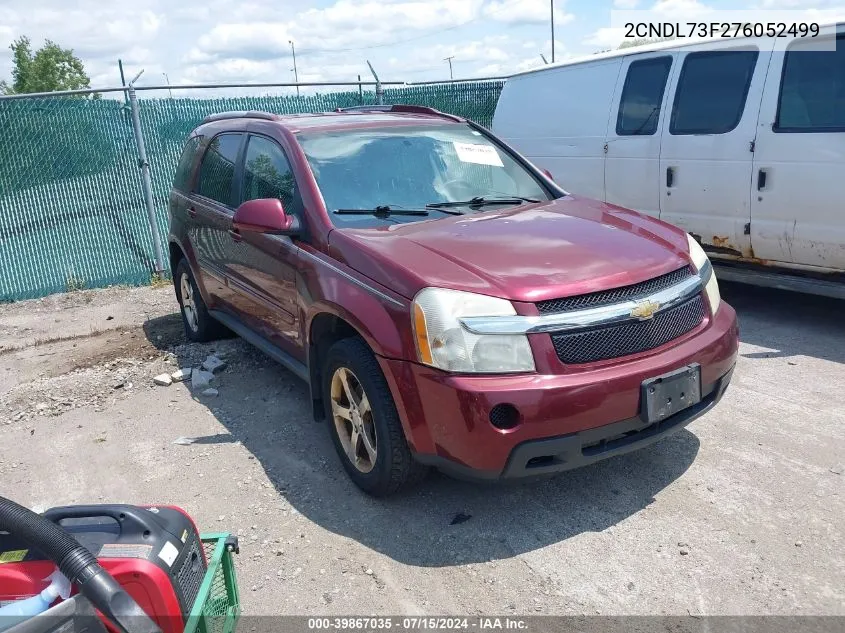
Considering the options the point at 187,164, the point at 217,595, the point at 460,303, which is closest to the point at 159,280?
the point at 187,164

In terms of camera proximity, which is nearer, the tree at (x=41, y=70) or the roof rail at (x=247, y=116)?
the roof rail at (x=247, y=116)

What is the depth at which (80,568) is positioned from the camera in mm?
1906

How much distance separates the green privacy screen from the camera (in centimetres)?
837

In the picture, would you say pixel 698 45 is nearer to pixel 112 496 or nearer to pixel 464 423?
pixel 464 423

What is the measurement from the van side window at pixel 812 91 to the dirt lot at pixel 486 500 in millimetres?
1524

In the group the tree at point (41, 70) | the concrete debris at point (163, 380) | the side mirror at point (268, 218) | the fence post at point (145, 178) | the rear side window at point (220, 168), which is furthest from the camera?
the tree at point (41, 70)

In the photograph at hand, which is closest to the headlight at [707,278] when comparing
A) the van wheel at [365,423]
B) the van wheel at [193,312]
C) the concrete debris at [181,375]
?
the van wheel at [365,423]

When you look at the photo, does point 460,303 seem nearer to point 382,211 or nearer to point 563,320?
point 563,320

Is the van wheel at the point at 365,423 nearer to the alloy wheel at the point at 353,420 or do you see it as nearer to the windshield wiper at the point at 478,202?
the alloy wheel at the point at 353,420

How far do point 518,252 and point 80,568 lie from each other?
7.22 feet

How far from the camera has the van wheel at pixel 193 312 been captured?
19.9ft

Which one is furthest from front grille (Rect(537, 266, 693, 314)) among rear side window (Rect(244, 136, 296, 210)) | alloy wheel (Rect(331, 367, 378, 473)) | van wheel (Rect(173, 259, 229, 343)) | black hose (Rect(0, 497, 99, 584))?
van wheel (Rect(173, 259, 229, 343))

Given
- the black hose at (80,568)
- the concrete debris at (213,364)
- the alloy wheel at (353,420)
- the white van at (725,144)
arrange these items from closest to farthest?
the black hose at (80,568), the alloy wheel at (353,420), the white van at (725,144), the concrete debris at (213,364)

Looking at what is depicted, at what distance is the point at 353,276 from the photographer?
A: 3.50 metres
